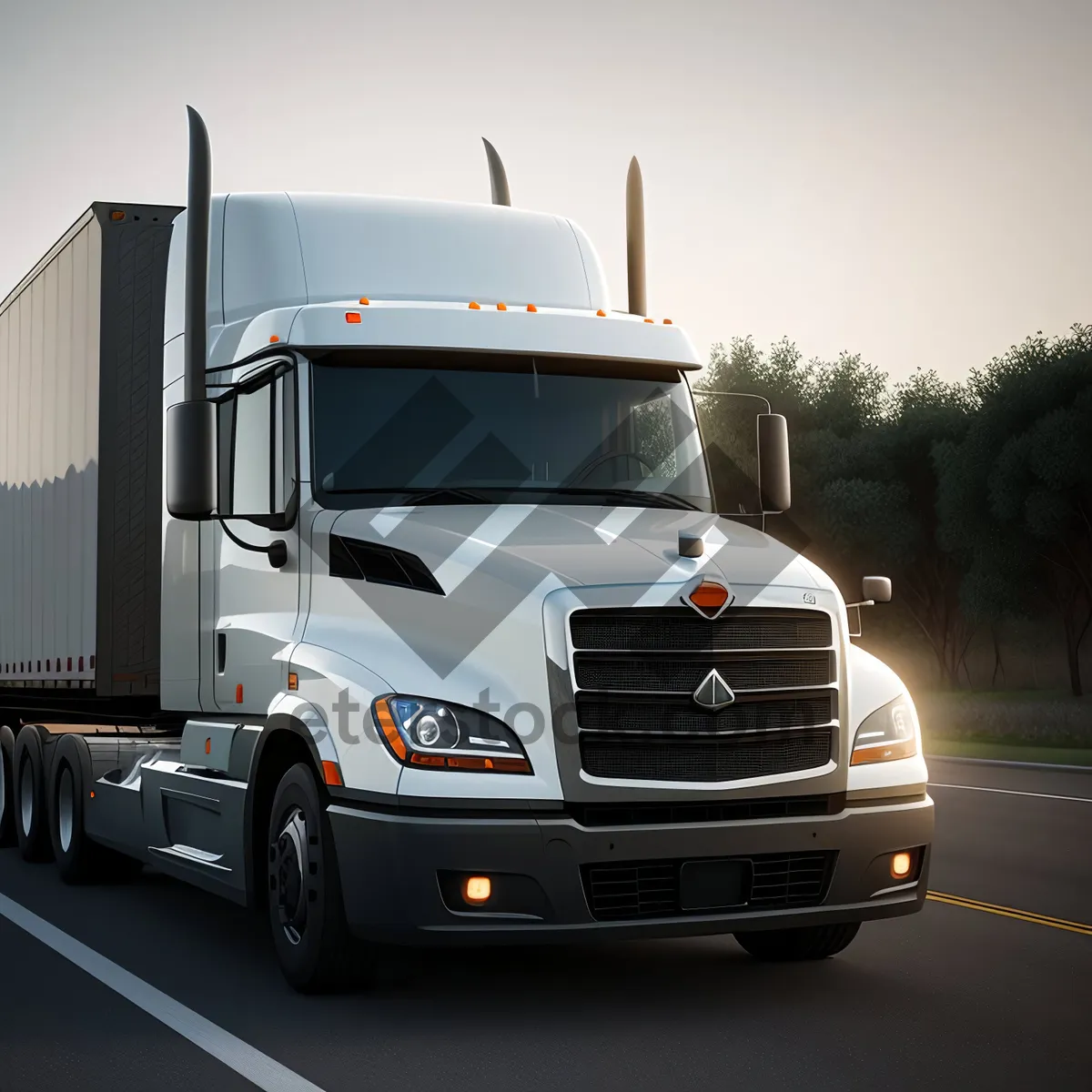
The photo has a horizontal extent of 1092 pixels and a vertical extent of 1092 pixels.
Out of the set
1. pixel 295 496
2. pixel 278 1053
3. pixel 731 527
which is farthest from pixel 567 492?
pixel 278 1053

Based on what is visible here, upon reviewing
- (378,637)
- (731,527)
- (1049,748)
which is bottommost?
(1049,748)

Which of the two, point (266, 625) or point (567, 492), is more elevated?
point (567, 492)

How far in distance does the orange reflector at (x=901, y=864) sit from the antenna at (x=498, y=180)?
638 cm

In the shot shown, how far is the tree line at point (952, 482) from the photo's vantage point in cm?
4362

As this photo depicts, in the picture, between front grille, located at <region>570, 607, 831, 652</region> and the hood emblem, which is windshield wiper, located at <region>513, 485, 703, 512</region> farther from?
the hood emblem

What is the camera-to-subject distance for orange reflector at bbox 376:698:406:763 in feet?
22.6

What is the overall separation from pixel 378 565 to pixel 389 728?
94 centimetres

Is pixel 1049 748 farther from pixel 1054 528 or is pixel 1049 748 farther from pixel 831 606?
pixel 831 606

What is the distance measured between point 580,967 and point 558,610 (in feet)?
7.24

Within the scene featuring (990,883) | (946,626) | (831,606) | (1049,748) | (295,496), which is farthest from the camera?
(946,626)

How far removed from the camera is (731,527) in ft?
26.9

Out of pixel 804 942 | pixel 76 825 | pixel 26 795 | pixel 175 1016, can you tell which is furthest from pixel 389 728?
pixel 26 795

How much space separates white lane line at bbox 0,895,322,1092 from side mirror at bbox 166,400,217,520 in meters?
2.23

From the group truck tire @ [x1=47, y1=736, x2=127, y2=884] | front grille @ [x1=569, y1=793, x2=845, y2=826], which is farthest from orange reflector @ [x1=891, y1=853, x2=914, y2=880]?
truck tire @ [x1=47, y1=736, x2=127, y2=884]
